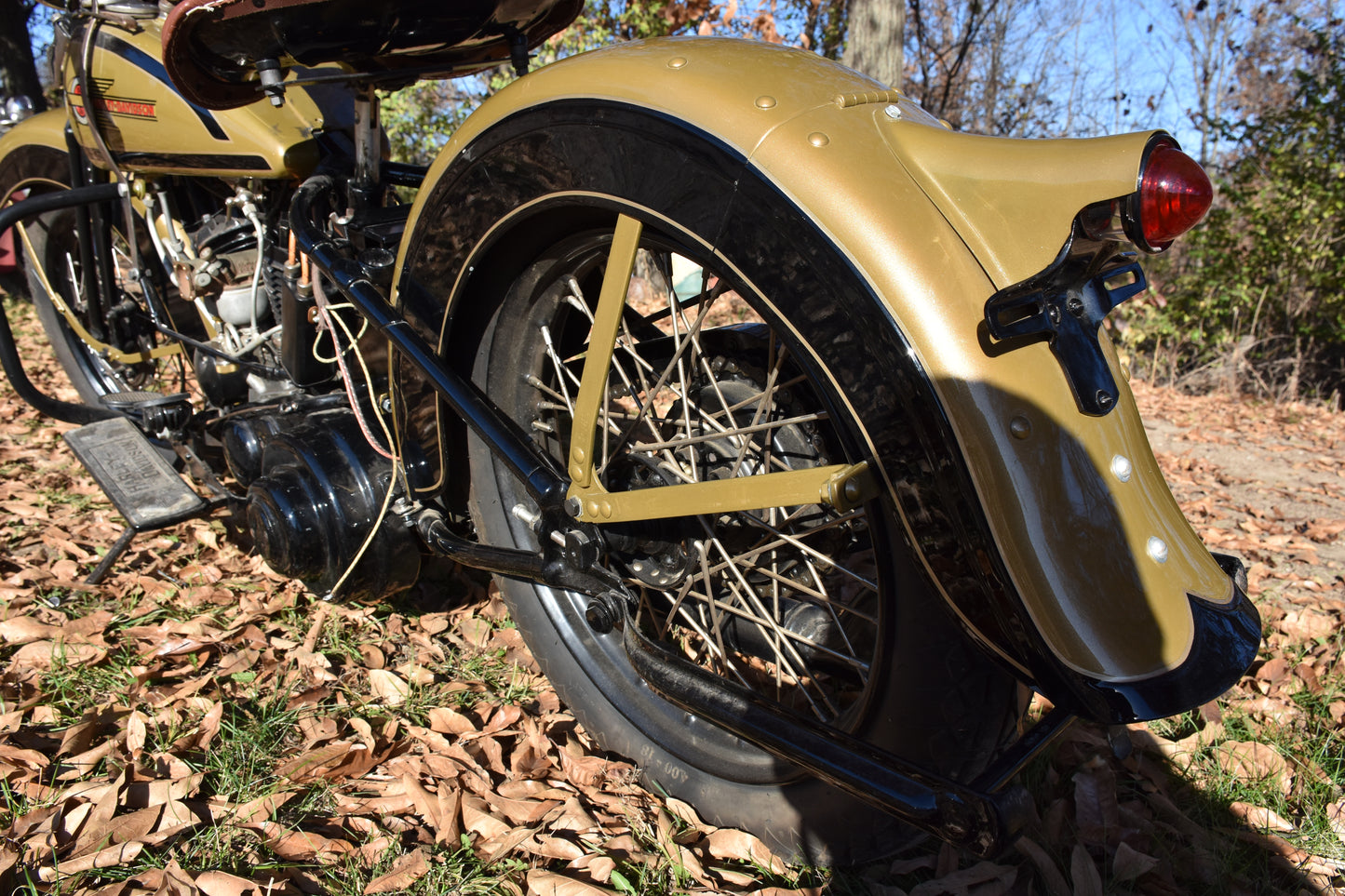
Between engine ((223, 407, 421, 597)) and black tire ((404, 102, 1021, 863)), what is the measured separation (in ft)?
0.88

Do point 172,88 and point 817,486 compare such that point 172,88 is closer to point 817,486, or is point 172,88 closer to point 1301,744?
point 817,486

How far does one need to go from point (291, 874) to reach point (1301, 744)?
211cm

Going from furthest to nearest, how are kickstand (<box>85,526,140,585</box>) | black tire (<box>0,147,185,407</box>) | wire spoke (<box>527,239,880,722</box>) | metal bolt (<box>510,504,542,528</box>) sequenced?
black tire (<box>0,147,185,407</box>) → kickstand (<box>85,526,140,585</box>) → metal bolt (<box>510,504,542,528</box>) → wire spoke (<box>527,239,880,722</box>)

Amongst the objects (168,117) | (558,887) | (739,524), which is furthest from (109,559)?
(739,524)

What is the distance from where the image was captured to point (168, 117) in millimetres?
2467

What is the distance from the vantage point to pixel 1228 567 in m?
1.21

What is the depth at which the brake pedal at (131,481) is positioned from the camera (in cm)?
236

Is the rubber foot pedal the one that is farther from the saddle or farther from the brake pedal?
the saddle

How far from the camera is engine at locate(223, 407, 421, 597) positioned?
205 centimetres

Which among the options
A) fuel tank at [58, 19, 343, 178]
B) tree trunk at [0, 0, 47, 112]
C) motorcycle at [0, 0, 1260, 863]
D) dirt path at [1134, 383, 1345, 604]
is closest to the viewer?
motorcycle at [0, 0, 1260, 863]

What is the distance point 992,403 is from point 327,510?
1590mm

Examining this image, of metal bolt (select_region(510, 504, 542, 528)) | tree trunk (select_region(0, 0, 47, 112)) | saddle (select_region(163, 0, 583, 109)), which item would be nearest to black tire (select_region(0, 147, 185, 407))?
saddle (select_region(163, 0, 583, 109))

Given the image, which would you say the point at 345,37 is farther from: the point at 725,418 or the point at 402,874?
the point at 402,874

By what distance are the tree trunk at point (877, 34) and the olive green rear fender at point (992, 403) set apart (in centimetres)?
491
